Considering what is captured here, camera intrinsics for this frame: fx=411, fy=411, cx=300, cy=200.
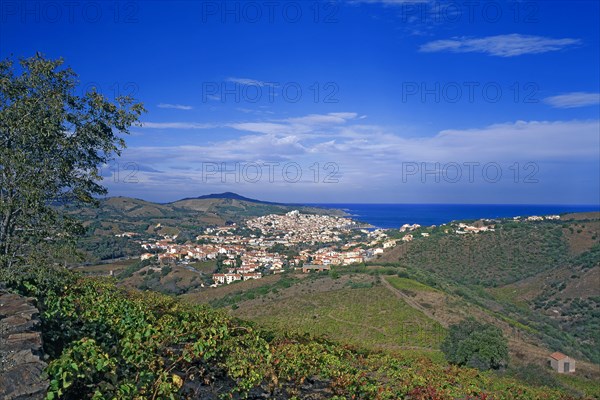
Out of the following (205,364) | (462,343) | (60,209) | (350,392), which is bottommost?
(462,343)

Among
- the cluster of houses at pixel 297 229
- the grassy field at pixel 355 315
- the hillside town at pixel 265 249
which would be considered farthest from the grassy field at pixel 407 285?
the cluster of houses at pixel 297 229

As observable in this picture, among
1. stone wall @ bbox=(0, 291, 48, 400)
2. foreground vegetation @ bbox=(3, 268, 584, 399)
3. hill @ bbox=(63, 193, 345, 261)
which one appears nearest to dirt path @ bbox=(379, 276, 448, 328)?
foreground vegetation @ bbox=(3, 268, 584, 399)

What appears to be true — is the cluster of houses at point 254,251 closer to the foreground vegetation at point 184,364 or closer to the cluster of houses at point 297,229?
the cluster of houses at point 297,229

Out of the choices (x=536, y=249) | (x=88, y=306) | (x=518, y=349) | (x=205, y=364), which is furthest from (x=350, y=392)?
(x=536, y=249)

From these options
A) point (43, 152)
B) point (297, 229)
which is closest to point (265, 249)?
point (297, 229)

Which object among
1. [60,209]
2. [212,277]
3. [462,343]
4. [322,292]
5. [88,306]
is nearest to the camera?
[88,306]

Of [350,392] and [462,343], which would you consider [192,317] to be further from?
[462,343]
